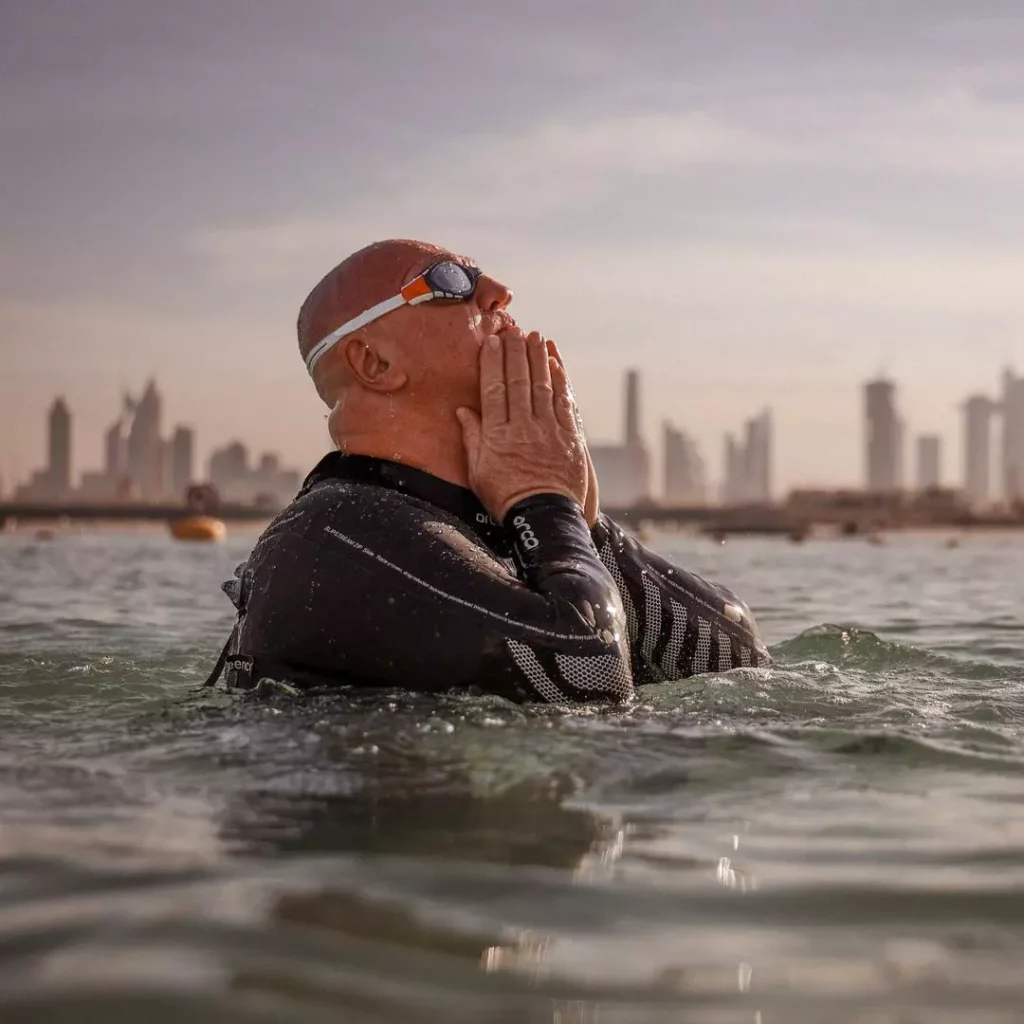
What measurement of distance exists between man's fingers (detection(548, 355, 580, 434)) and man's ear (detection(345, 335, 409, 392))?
0.64m

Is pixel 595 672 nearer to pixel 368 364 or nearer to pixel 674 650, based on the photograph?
pixel 674 650

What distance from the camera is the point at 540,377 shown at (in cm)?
540

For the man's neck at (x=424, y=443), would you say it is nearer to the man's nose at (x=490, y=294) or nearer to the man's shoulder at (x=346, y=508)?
the man's shoulder at (x=346, y=508)

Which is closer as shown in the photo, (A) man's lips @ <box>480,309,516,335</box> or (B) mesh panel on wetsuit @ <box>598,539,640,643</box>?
(A) man's lips @ <box>480,309,516,335</box>

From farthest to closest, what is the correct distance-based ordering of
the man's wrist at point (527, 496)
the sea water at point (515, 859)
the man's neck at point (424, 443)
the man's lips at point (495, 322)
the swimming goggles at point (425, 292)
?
1. the man's lips at point (495, 322)
2. the swimming goggles at point (425, 292)
3. the man's neck at point (424, 443)
4. the man's wrist at point (527, 496)
5. the sea water at point (515, 859)

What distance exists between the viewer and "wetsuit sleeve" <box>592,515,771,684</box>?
5949mm

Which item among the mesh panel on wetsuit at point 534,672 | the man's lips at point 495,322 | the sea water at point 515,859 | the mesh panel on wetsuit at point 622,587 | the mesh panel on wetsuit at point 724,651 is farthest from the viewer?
the mesh panel on wetsuit at point 724,651

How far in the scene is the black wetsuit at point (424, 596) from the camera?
4.61m

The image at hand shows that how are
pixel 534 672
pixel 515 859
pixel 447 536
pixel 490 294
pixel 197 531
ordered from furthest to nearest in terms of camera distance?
pixel 197 531 → pixel 490 294 → pixel 447 536 → pixel 534 672 → pixel 515 859

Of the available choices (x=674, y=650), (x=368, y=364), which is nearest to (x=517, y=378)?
(x=368, y=364)

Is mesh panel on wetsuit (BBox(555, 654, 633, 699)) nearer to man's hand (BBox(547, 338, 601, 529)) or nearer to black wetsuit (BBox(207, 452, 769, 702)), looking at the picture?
black wetsuit (BBox(207, 452, 769, 702))

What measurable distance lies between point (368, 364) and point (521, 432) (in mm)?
773


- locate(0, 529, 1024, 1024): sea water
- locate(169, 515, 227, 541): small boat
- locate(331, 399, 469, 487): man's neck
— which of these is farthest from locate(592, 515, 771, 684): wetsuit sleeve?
locate(169, 515, 227, 541): small boat

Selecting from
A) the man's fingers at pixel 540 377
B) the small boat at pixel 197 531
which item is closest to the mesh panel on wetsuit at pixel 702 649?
the man's fingers at pixel 540 377
